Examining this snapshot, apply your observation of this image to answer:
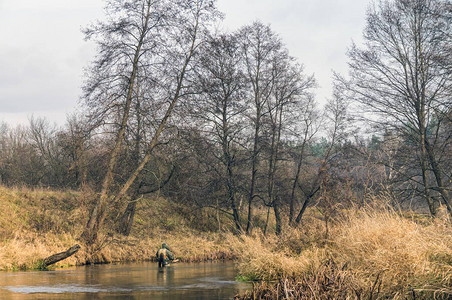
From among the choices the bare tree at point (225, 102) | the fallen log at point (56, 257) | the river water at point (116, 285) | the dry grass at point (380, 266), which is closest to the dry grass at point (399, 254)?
the dry grass at point (380, 266)

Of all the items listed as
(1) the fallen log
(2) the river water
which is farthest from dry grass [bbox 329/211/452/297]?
(1) the fallen log

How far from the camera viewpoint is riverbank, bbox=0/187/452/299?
396 inches

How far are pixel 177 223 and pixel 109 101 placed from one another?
42.2ft

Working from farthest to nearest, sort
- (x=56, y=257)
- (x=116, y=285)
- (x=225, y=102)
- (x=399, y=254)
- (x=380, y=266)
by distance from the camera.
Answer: (x=225, y=102) < (x=56, y=257) < (x=116, y=285) < (x=380, y=266) < (x=399, y=254)

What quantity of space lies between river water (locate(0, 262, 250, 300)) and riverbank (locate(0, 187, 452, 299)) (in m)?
1.46

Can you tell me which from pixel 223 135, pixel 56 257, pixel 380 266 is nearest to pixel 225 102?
pixel 223 135

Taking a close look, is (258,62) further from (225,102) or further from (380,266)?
(380,266)

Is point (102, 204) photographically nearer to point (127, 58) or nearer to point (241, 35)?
point (127, 58)

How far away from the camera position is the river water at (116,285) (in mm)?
12844

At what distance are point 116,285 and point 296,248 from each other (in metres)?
5.87

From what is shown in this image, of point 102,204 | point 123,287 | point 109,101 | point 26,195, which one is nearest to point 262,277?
point 123,287

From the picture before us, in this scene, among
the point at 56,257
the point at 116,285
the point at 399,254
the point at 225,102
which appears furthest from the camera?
the point at 225,102

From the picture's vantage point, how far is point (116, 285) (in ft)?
50.4

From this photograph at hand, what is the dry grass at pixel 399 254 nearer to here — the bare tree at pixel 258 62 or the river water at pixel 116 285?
the river water at pixel 116 285
